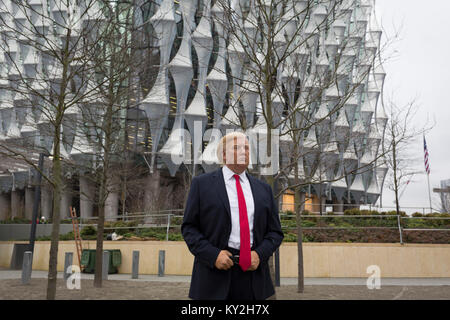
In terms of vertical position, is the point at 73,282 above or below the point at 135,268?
below

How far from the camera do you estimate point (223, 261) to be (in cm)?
258

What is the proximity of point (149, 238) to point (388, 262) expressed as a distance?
8.87 metres

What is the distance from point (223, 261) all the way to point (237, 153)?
0.80m

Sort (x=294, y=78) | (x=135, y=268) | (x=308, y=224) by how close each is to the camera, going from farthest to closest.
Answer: (x=308, y=224) → (x=135, y=268) → (x=294, y=78)

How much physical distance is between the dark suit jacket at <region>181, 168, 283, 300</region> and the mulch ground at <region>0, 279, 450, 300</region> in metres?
6.38

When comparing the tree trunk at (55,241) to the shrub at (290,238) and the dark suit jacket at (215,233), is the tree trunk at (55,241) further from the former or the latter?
the shrub at (290,238)

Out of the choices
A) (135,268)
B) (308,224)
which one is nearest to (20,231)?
(135,268)

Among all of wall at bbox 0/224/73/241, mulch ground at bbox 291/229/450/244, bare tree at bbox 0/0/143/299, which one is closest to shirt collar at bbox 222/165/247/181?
bare tree at bbox 0/0/143/299

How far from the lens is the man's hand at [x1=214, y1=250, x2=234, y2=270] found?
2.58 m

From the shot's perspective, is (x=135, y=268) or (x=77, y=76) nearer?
(x=77, y=76)

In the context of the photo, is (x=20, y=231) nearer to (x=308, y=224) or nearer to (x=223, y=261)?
(x=308, y=224)

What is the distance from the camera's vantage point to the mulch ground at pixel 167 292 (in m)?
8.94

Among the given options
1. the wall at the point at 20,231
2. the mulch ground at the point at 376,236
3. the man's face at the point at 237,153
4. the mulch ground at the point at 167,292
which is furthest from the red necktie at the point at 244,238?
the wall at the point at 20,231
